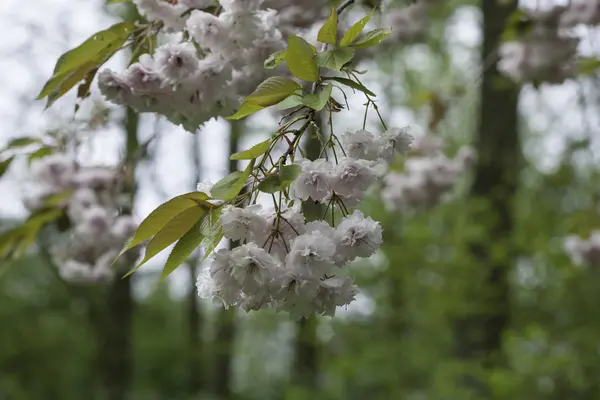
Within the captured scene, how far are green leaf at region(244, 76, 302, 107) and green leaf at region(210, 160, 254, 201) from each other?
0.08 meters

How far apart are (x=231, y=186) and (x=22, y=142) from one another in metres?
1.02

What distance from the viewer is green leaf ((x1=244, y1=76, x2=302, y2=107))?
92cm

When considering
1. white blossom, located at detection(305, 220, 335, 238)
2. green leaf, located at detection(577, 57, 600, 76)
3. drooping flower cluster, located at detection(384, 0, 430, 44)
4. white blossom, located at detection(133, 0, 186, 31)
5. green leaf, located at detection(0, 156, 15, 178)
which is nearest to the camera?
white blossom, located at detection(305, 220, 335, 238)

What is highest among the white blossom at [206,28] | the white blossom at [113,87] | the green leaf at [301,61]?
the white blossom at [206,28]

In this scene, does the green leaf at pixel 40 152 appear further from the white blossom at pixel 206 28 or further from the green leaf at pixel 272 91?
the green leaf at pixel 272 91

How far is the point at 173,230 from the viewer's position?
923 millimetres

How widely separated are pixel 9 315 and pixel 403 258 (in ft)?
25.4

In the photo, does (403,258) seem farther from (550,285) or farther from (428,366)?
(428,366)

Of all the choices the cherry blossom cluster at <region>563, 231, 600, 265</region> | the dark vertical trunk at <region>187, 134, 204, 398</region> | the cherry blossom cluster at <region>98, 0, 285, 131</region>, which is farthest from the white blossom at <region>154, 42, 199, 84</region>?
the dark vertical trunk at <region>187, 134, 204, 398</region>

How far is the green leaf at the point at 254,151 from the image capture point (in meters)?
0.90

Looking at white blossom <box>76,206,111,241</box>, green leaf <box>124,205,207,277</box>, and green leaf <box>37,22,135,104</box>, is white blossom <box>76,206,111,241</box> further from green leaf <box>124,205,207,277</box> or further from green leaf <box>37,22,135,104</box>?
green leaf <box>124,205,207,277</box>

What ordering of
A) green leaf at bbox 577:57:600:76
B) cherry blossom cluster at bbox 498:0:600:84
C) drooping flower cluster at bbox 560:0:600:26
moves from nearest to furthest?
green leaf at bbox 577:57:600:76 < cherry blossom cluster at bbox 498:0:600:84 < drooping flower cluster at bbox 560:0:600:26

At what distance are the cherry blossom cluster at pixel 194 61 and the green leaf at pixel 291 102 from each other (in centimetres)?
35

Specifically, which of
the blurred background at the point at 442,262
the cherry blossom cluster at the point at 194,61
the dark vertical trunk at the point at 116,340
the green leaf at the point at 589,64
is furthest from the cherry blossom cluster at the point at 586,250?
the dark vertical trunk at the point at 116,340
